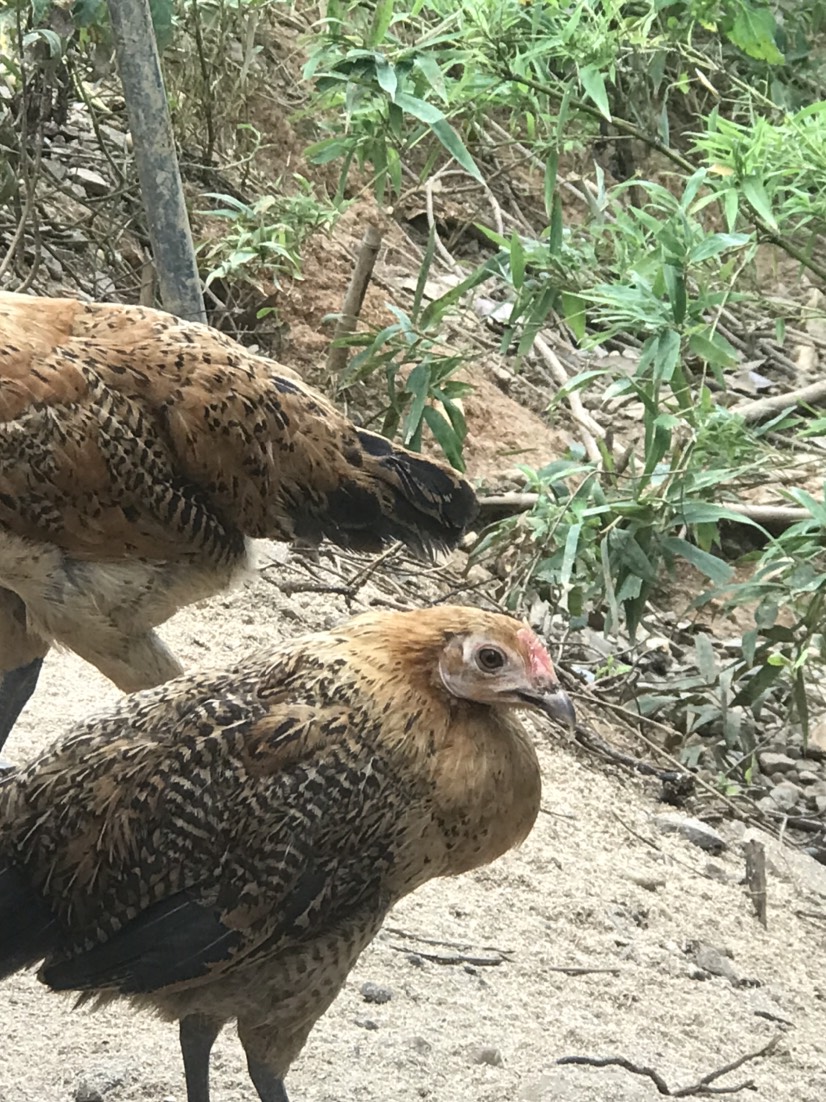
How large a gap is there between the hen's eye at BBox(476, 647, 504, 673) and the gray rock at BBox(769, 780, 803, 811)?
3.20 metres

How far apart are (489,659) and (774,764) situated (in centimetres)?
348

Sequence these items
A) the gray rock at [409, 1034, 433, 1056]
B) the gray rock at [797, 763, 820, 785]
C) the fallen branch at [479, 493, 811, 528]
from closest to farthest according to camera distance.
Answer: the gray rock at [409, 1034, 433, 1056] → the gray rock at [797, 763, 820, 785] → the fallen branch at [479, 493, 811, 528]

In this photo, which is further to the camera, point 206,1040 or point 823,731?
point 823,731

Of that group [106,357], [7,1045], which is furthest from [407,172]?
[7,1045]

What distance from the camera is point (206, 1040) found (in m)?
2.48

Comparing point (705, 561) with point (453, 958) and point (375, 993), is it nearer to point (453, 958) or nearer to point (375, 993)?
point (453, 958)

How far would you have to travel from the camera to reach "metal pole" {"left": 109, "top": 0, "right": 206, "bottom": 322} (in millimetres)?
3430

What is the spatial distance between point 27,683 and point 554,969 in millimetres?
1593

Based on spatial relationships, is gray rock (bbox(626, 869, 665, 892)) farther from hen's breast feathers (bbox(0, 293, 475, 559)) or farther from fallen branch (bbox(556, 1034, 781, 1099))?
hen's breast feathers (bbox(0, 293, 475, 559))

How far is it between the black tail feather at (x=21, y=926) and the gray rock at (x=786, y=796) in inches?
139

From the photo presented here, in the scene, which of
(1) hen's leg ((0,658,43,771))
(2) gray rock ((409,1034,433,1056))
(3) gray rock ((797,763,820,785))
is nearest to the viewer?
(2) gray rock ((409,1034,433,1056))

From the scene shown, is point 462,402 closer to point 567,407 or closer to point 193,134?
point 567,407

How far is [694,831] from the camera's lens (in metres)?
4.43

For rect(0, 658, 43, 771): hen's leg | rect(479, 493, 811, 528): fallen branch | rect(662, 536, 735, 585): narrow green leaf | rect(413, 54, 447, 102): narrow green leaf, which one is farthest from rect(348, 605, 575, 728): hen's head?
rect(479, 493, 811, 528): fallen branch
